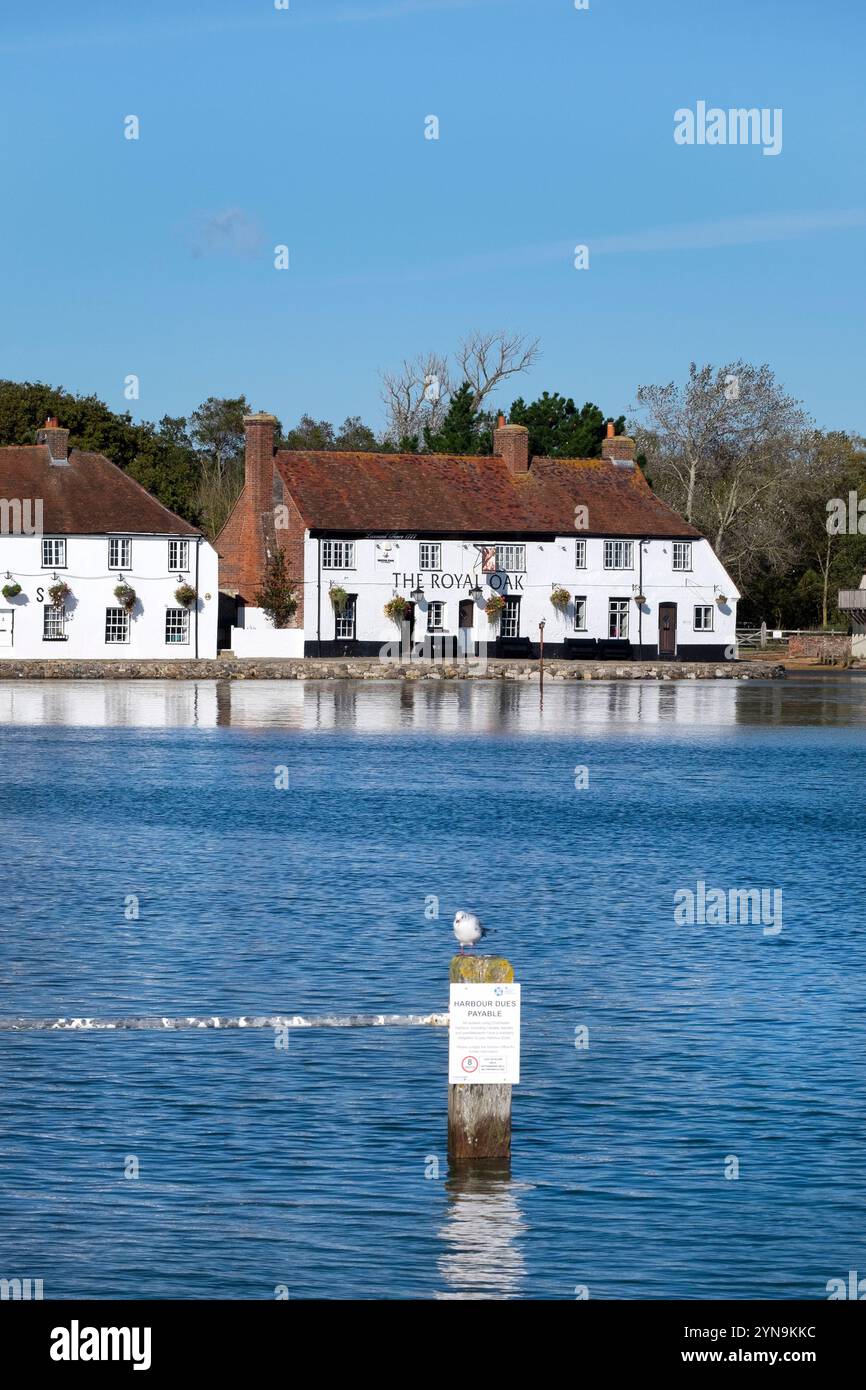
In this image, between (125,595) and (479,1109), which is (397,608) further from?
(479,1109)

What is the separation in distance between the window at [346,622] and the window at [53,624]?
1205 centimetres

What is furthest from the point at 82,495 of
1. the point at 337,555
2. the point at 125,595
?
the point at 337,555

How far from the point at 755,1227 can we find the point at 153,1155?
4081 mm

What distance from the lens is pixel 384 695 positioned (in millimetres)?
80500

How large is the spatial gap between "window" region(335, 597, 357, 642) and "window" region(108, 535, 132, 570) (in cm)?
974

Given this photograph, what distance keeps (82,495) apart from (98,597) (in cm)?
483

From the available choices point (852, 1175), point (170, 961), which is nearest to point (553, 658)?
point (170, 961)

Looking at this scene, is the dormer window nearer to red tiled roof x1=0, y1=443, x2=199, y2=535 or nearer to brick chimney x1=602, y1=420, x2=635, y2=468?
red tiled roof x1=0, y1=443, x2=199, y2=535

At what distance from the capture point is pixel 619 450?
100 m

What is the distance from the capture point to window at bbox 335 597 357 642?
89.3 metres

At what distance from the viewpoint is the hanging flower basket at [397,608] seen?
89062 mm

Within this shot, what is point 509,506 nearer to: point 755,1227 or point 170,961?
point 170,961

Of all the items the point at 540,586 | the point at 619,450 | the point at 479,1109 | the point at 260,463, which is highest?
the point at 619,450
